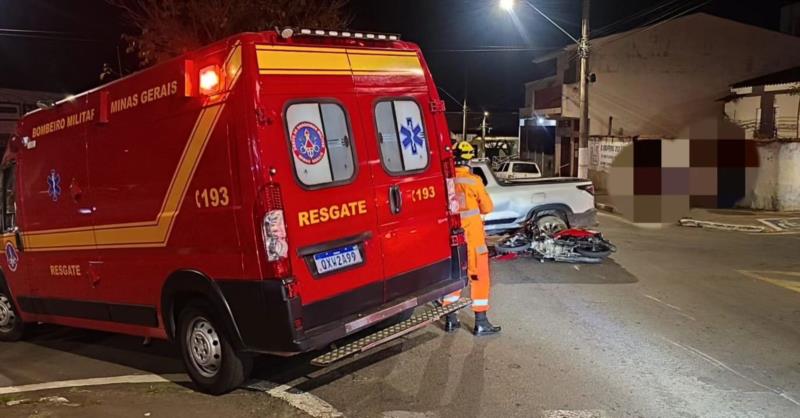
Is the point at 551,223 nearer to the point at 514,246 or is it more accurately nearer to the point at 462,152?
the point at 514,246

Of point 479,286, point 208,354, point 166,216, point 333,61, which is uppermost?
point 333,61

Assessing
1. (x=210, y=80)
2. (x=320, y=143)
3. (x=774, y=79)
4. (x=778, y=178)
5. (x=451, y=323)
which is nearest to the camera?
(x=210, y=80)

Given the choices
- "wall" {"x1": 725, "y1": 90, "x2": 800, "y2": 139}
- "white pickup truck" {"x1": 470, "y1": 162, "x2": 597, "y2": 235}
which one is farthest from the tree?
"wall" {"x1": 725, "y1": 90, "x2": 800, "y2": 139}

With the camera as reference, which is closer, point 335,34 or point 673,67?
point 335,34

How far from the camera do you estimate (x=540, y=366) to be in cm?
557

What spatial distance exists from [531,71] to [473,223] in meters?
42.2

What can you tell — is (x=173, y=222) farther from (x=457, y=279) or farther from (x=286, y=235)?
(x=457, y=279)

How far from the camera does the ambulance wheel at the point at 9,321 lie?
24.6 feet

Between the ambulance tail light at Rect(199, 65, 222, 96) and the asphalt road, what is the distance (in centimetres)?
A: 238

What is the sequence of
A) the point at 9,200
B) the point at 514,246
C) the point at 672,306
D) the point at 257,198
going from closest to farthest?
1. the point at 257,198
2. the point at 9,200
3. the point at 672,306
4. the point at 514,246

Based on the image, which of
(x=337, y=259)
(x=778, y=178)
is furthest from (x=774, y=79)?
(x=337, y=259)

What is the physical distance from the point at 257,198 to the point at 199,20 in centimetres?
1200

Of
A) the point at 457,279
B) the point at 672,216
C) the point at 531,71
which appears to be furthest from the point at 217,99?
the point at 531,71

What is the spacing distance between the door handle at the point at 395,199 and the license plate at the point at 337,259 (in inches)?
20.5
